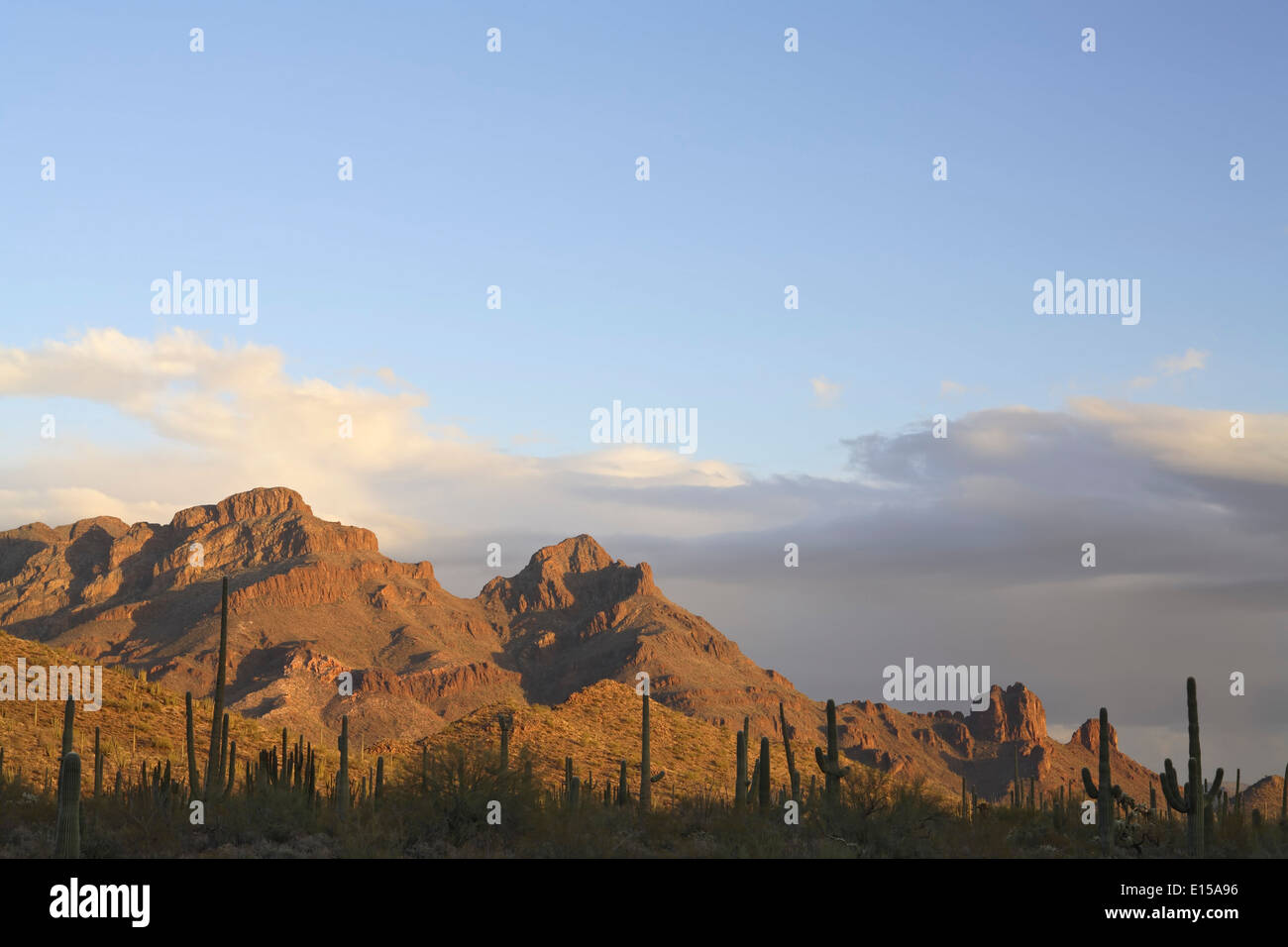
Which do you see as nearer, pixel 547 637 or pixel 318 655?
pixel 318 655

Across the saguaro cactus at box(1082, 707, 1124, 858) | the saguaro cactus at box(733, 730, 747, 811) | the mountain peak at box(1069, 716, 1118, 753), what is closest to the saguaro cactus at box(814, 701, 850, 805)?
the saguaro cactus at box(733, 730, 747, 811)

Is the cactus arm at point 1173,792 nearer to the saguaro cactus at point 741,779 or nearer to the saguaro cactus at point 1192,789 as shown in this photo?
the saguaro cactus at point 1192,789

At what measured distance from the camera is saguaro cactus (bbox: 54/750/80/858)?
14.8 meters

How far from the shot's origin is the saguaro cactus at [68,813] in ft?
48.4

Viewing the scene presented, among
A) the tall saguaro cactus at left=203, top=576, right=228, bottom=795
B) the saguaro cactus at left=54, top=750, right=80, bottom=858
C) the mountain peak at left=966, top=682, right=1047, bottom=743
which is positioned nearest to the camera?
the saguaro cactus at left=54, top=750, right=80, bottom=858

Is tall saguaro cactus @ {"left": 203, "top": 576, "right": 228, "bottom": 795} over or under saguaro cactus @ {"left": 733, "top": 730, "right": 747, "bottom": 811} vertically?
over

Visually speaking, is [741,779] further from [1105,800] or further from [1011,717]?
[1011,717]

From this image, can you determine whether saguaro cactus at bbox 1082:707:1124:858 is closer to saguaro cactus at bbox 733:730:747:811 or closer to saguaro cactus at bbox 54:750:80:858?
saguaro cactus at bbox 733:730:747:811

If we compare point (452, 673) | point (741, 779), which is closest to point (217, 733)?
point (741, 779)

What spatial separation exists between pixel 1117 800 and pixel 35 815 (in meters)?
24.7
